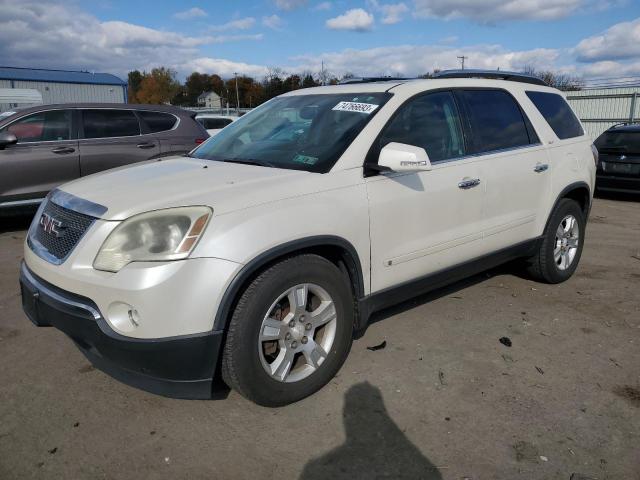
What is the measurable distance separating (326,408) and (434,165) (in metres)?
1.75

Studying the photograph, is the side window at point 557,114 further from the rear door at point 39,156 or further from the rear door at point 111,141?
the rear door at point 39,156

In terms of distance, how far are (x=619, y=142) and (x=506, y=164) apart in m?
7.62

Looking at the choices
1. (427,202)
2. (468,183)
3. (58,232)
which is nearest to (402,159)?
(427,202)

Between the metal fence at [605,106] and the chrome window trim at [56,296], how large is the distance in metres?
21.7

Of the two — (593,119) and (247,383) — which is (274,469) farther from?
(593,119)

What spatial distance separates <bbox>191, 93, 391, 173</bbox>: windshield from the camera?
334cm

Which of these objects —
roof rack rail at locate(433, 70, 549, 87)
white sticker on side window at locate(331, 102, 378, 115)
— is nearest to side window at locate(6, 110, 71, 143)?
white sticker on side window at locate(331, 102, 378, 115)

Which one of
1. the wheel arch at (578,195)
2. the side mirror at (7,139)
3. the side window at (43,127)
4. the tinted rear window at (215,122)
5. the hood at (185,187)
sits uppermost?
the tinted rear window at (215,122)

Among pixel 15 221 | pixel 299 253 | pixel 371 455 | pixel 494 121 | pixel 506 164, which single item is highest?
pixel 494 121

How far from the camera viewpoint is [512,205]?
4.25m

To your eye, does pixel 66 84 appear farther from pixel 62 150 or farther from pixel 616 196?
pixel 616 196

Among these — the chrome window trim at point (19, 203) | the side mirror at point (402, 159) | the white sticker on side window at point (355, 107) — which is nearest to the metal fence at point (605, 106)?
the chrome window trim at point (19, 203)

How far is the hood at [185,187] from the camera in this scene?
2691 millimetres

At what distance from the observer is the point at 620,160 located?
1020 cm
